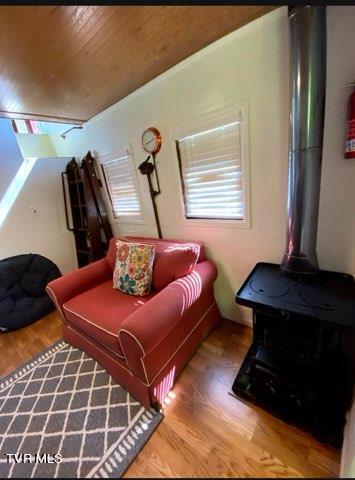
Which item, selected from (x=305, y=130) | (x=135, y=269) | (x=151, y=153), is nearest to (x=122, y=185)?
(x=151, y=153)

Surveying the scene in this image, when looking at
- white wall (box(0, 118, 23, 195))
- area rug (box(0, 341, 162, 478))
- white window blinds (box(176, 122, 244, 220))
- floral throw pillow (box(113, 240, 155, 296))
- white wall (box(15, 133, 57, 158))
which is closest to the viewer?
area rug (box(0, 341, 162, 478))

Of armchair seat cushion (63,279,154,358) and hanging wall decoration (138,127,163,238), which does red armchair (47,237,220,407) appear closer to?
armchair seat cushion (63,279,154,358)

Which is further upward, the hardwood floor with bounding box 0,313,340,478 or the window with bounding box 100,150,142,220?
the window with bounding box 100,150,142,220

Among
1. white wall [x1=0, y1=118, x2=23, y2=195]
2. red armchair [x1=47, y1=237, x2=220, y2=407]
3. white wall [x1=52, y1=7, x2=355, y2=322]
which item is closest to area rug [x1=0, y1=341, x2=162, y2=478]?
red armchair [x1=47, y1=237, x2=220, y2=407]

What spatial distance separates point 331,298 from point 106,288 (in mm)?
1715

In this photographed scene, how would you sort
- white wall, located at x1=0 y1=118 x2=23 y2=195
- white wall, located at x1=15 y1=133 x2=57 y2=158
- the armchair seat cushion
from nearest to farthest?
the armchair seat cushion
white wall, located at x1=0 y1=118 x2=23 y2=195
white wall, located at x1=15 y1=133 x2=57 y2=158

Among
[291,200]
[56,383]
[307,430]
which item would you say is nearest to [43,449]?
[56,383]

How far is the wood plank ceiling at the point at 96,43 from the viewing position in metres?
1.04

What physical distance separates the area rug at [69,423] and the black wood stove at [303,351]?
0.72 meters

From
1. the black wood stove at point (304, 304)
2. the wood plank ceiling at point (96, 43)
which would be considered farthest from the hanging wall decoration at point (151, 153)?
the black wood stove at point (304, 304)

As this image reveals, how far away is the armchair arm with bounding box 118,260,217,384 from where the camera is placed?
113 centimetres

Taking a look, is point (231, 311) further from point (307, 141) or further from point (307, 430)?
point (307, 141)

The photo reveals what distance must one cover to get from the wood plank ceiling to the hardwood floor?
2.26 m

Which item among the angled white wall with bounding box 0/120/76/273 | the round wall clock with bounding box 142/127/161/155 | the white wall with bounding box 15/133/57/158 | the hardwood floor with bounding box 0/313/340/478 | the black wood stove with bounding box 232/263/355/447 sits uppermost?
the white wall with bounding box 15/133/57/158
